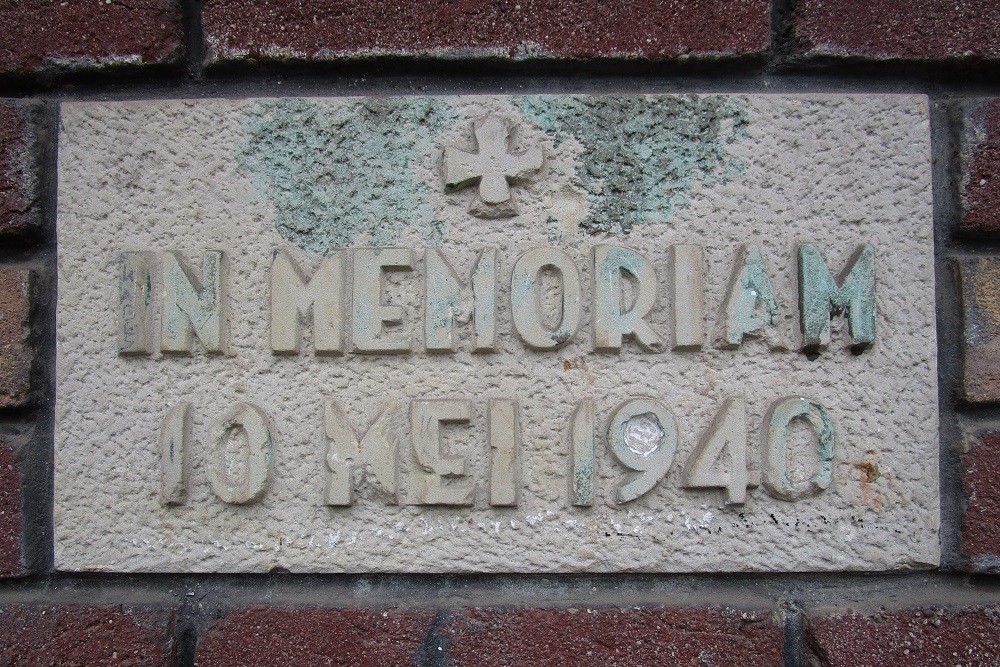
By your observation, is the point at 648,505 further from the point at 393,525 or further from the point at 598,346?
the point at 393,525

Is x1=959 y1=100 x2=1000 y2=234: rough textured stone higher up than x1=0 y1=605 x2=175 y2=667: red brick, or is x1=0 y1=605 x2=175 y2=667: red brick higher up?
x1=959 y1=100 x2=1000 y2=234: rough textured stone

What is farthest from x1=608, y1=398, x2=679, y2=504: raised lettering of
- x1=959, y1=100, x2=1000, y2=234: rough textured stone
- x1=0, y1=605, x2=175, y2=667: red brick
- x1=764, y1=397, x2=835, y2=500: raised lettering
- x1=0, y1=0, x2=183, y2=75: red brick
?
x1=0, y1=0, x2=183, y2=75: red brick

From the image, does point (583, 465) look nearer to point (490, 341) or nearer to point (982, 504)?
point (490, 341)

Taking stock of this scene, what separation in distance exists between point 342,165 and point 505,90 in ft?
0.82

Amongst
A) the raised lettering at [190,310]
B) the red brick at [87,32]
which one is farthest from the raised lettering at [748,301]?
the red brick at [87,32]

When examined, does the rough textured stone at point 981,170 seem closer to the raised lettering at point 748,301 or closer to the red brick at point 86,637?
the raised lettering at point 748,301

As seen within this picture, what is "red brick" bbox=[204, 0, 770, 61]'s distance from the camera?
36.4 inches

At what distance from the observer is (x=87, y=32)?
0.94 m

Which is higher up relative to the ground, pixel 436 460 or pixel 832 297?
pixel 832 297

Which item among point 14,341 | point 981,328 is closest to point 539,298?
point 981,328

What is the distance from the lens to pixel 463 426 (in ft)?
2.98

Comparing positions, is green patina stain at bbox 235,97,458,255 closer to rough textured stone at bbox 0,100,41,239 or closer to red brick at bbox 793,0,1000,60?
rough textured stone at bbox 0,100,41,239

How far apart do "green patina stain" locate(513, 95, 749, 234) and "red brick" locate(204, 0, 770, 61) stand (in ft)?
0.22

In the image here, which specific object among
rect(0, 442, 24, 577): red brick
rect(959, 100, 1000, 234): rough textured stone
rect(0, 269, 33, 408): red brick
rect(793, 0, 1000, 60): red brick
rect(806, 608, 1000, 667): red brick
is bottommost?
rect(806, 608, 1000, 667): red brick
